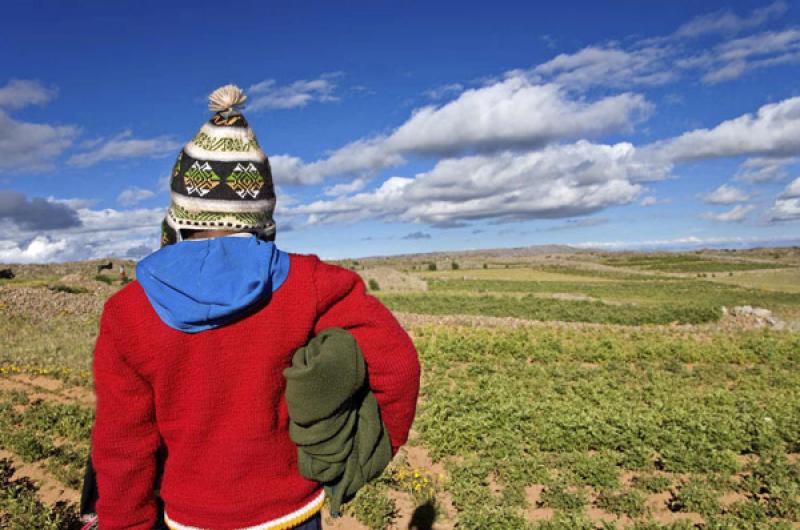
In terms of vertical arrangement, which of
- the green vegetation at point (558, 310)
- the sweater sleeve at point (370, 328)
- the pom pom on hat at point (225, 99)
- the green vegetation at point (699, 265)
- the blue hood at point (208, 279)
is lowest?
the green vegetation at point (699, 265)

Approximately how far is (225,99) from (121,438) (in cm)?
116

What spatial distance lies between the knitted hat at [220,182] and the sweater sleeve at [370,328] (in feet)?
0.99

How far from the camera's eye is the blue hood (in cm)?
152

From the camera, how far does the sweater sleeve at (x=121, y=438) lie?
1.68 metres

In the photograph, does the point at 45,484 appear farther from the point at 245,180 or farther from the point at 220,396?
the point at 245,180

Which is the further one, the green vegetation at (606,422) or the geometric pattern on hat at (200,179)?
→ the green vegetation at (606,422)

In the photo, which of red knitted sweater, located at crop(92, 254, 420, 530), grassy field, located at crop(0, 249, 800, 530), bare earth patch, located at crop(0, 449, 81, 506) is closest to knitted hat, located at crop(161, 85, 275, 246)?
red knitted sweater, located at crop(92, 254, 420, 530)

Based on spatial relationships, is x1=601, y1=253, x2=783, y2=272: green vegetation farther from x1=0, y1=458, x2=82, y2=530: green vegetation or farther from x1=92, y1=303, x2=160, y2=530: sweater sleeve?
x1=92, y1=303, x2=160, y2=530: sweater sleeve

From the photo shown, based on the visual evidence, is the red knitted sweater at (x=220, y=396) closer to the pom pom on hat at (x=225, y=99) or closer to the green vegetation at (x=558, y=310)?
the pom pom on hat at (x=225, y=99)

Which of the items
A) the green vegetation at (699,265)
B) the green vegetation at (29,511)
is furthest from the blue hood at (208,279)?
the green vegetation at (699,265)

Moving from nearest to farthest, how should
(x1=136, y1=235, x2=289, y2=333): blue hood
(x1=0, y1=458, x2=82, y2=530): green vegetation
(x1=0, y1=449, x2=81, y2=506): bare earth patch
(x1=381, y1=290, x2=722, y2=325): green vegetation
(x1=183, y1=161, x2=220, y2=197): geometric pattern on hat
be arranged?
1. (x1=136, y1=235, x2=289, y2=333): blue hood
2. (x1=183, y1=161, x2=220, y2=197): geometric pattern on hat
3. (x1=0, y1=458, x2=82, y2=530): green vegetation
4. (x1=0, y1=449, x2=81, y2=506): bare earth patch
5. (x1=381, y1=290, x2=722, y2=325): green vegetation

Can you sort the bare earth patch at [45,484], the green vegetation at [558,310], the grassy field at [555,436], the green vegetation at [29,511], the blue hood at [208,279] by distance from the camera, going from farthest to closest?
the green vegetation at [558,310], the bare earth patch at [45,484], the grassy field at [555,436], the green vegetation at [29,511], the blue hood at [208,279]

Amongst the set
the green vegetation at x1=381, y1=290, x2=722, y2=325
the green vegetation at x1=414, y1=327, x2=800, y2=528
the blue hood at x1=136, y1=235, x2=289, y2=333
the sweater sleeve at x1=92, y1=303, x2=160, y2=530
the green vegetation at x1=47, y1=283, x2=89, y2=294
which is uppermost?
the blue hood at x1=136, y1=235, x2=289, y2=333

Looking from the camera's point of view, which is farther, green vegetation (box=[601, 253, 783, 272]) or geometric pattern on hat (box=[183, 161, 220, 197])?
green vegetation (box=[601, 253, 783, 272])
